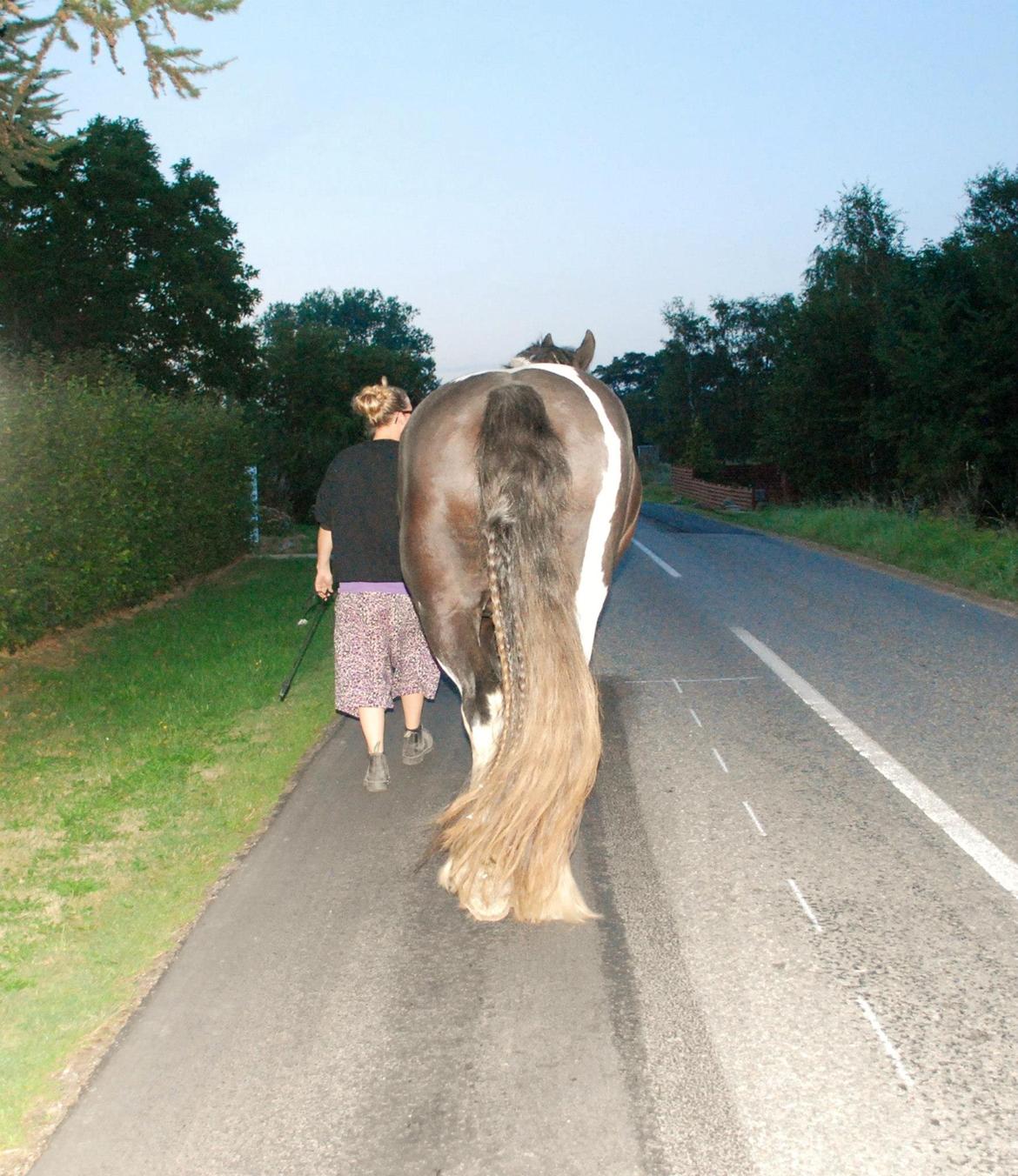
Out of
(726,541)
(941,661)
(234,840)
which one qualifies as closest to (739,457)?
(726,541)

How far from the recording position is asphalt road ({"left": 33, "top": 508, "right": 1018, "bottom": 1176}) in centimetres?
292

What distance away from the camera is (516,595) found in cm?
442

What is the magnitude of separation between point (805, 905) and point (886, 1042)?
1.06 metres

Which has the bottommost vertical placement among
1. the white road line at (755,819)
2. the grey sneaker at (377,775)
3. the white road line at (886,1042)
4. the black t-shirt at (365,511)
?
the grey sneaker at (377,775)

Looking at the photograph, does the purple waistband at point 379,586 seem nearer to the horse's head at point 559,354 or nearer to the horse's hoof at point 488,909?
the horse's head at point 559,354

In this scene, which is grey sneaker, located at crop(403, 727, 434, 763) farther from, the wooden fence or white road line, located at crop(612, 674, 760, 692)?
the wooden fence

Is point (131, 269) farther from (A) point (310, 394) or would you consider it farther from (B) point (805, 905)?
(B) point (805, 905)

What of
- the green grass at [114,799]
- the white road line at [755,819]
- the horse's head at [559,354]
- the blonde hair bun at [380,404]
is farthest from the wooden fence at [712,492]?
the white road line at [755,819]

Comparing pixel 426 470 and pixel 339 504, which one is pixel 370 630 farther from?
pixel 426 470

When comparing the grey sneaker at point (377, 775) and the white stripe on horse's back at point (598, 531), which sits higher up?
the white stripe on horse's back at point (598, 531)

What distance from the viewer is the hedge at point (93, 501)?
10305mm

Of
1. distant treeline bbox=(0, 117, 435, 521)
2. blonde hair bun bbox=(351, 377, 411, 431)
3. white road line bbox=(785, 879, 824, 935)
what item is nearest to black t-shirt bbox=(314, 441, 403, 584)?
blonde hair bun bbox=(351, 377, 411, 431)

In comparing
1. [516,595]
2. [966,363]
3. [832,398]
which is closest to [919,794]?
[516,595]

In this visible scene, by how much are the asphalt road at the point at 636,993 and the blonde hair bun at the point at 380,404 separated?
2013 mm
